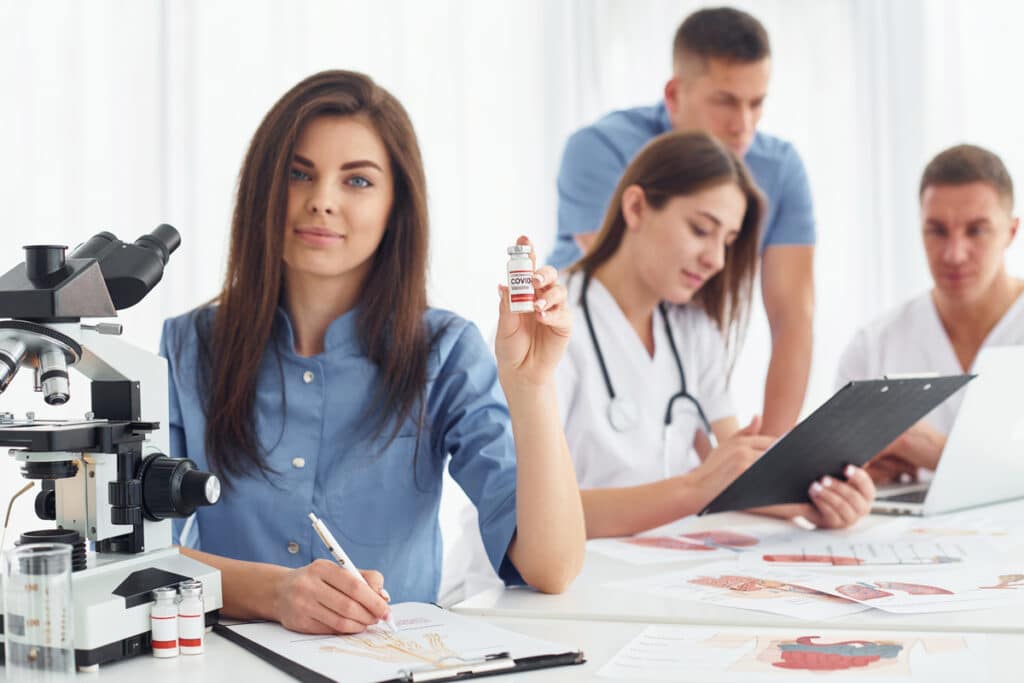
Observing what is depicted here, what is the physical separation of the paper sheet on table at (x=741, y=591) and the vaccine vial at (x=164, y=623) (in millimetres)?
553

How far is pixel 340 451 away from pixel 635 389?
798 millimetres

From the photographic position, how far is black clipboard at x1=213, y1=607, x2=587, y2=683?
0.91 meters

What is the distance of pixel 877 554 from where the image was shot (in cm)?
147

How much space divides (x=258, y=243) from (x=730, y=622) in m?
0.86

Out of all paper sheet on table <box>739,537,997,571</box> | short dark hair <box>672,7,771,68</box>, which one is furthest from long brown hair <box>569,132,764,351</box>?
paper sheet on table <box>739,537,997,571</box>

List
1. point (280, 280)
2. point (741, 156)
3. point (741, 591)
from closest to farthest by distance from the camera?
1. point (741, 591)
2. point (280, 280)
3. point (741, 156)

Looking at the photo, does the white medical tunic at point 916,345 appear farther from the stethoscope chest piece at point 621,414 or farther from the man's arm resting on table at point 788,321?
the stethoscope chest piece at point 621,414

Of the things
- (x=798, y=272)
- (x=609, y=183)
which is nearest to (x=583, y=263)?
(x=609, y=183)

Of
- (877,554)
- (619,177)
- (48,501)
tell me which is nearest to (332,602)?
(48,501)

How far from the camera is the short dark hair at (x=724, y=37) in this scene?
2637 mm

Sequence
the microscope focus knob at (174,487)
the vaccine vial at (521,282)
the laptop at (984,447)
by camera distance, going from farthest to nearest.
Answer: the laptop at (984,447), the vaccine vial at (521,282), the microscope focus knob at (174,487)

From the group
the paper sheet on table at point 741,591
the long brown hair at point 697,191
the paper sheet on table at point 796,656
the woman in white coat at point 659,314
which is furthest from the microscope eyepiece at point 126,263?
the long brown hair at point 697,191

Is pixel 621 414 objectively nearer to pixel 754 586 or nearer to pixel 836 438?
pixel 836 438

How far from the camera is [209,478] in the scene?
1.01 m
